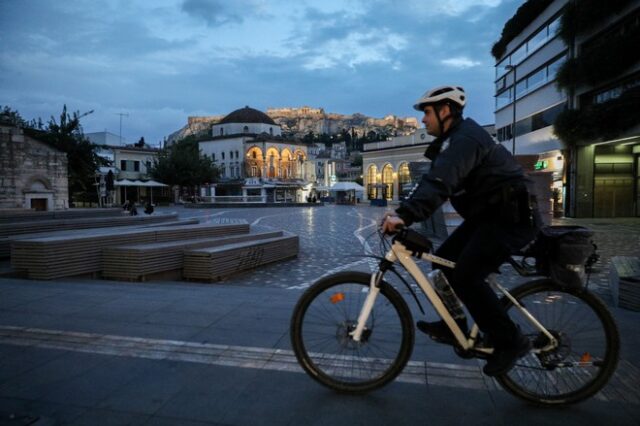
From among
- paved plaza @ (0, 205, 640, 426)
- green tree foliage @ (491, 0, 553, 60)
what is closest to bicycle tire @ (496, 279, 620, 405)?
paved plaza @ (0, 205, 640, 426)

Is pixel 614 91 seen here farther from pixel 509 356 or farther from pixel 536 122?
pixel 509 356

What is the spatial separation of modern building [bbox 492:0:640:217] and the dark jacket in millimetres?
24450

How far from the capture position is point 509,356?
2.77 meters

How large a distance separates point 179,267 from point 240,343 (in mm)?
4447

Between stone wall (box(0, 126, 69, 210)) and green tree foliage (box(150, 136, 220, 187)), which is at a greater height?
green tree foliage (box(150, 136, 220, 187))

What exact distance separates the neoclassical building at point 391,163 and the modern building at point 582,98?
108ft

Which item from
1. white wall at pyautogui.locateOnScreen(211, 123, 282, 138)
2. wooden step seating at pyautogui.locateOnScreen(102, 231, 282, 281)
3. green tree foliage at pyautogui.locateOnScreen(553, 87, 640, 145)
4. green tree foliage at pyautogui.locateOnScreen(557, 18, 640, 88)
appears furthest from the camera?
white wall at pyautogui.locateOnScreen(211, 123, 282, 138)

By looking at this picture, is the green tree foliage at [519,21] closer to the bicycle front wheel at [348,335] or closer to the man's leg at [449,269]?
the man's leg at [449,269]

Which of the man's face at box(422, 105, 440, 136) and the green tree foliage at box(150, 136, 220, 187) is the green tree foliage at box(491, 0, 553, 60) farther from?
the green tree foliage at box(150, 136, 220, 187)

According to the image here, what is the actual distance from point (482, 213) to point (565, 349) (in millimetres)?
1032

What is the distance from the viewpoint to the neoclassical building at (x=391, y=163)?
6925 centimetres

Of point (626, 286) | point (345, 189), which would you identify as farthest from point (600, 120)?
point (345, 189)

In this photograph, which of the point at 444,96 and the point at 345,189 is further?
the point at 345,189

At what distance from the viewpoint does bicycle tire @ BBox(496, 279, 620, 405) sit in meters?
2.84
